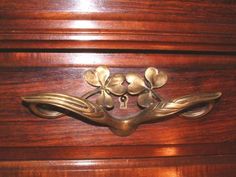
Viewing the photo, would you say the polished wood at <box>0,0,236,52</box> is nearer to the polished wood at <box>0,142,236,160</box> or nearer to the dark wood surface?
the dark wood surface

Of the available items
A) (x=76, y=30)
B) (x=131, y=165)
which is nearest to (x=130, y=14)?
(x=76, y=30)

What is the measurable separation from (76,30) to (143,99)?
11cm

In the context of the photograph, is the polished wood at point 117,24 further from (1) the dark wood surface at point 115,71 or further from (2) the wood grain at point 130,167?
(2) the wood grain at point 130,167

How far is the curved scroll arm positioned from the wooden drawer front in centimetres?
1

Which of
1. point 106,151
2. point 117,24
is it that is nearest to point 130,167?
point 106,151

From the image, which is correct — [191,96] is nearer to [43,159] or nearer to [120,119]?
[120,119]

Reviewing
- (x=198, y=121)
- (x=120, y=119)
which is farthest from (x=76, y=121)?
(x=198, y=121)

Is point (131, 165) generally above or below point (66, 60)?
below

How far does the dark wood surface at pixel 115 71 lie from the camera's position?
1.10 feet

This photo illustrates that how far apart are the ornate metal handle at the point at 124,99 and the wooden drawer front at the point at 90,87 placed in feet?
0.03

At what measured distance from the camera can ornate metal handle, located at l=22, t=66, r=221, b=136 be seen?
0.35 meters

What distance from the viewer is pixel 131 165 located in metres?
0.38

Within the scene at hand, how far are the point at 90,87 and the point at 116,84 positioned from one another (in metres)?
0.03

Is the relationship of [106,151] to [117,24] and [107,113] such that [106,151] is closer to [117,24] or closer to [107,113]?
[107,113]
